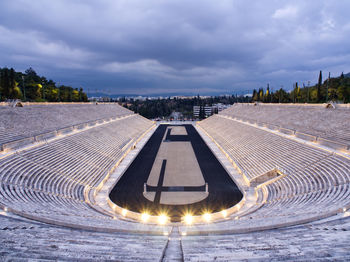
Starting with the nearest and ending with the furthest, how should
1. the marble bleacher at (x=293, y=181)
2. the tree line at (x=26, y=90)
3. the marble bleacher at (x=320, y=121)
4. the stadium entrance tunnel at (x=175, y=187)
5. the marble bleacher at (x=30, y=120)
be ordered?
1. the marble bleacher at (x=293, y=181)
2. the stadium entrance tunnel at (x=175, y=187)
3. the marble bleacher at (x=30, y=120)
4. the marble bleacher at (x=320, y=121)
5. the tree line at (x=26, y=90)

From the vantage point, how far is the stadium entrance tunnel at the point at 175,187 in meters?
12.2

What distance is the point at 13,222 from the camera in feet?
20.9

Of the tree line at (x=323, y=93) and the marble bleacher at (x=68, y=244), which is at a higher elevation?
the tree line at (x=323, y=93)

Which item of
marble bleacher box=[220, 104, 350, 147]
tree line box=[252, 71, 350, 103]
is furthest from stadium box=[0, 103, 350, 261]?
tree line box=[252, 71, 350, 103]

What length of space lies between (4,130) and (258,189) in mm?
21121

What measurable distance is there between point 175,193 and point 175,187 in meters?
0.98

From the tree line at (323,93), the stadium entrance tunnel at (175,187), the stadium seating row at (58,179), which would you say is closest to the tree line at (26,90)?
the stadium seating row at (58,179)

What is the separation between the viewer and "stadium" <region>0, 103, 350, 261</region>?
207 inches

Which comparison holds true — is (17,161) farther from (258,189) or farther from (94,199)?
(258,189)

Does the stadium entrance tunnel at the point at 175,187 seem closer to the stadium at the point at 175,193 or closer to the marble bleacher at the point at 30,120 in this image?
the stadium at the point at 175,193

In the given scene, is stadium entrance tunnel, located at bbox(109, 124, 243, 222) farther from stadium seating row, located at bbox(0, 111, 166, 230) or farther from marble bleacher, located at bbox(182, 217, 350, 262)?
marble bleacher, located at bbox(182, 217, 350, 262)

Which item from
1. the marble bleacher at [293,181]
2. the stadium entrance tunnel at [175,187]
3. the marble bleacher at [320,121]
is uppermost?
the marble bleacher at [320,121]

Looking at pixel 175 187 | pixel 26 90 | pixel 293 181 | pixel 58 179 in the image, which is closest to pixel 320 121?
pixel 293 181

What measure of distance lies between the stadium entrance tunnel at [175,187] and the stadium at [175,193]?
90mm
